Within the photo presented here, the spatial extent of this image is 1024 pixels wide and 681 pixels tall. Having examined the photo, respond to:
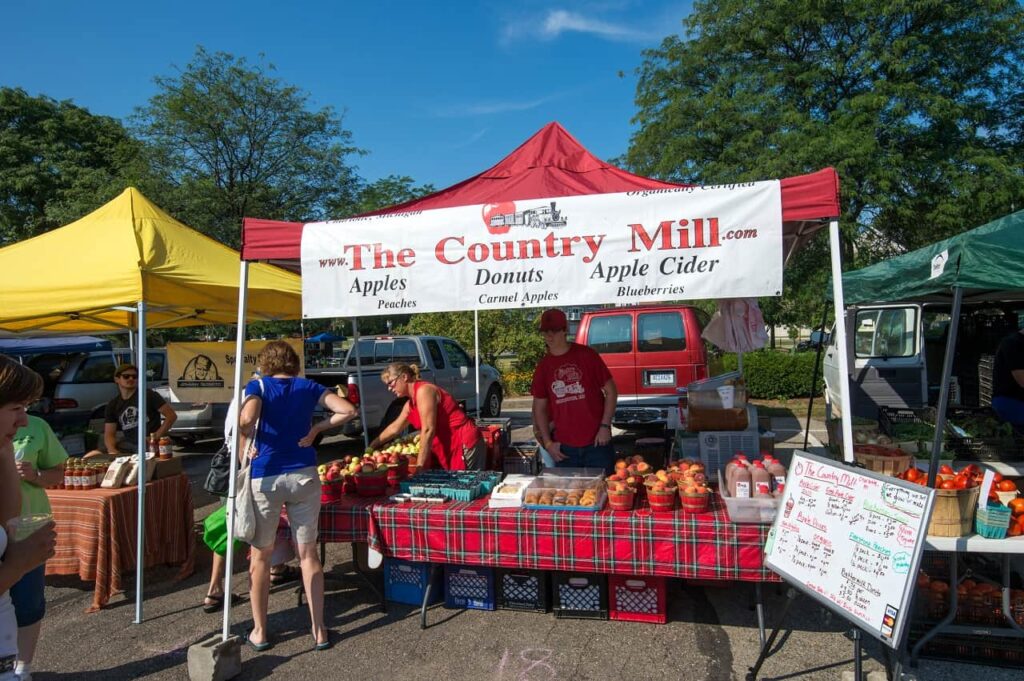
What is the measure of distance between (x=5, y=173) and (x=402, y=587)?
23022mm

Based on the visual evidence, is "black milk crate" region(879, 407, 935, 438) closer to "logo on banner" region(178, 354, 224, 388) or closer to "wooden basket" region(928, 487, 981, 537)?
"wooden basket" region(928, 487, 981, 537)

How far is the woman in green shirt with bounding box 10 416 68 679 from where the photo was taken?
2.85 meters

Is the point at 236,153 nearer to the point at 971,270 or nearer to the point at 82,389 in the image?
the point at 82,389

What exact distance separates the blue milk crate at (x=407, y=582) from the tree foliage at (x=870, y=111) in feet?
38.5

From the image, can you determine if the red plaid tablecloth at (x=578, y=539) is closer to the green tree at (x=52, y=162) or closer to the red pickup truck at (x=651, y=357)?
the red pickup truck at (x=651, y=357)

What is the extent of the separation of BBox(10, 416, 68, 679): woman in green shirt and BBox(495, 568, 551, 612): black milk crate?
2526 mm

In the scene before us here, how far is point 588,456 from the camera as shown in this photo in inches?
181

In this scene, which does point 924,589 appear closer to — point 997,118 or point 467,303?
point 467,303

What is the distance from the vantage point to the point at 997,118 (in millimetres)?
13992

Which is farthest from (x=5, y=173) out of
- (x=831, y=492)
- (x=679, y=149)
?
(x=831, y=492)

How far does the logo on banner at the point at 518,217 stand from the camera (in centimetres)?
366

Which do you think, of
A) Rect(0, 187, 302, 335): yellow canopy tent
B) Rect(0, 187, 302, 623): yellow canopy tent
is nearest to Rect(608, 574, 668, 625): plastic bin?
Rect(0, 187, 302, 623): yellow canopy tent

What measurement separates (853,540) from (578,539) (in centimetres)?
146

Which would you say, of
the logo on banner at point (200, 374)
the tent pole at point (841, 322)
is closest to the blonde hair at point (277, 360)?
the tent pole at point (841, 322)
